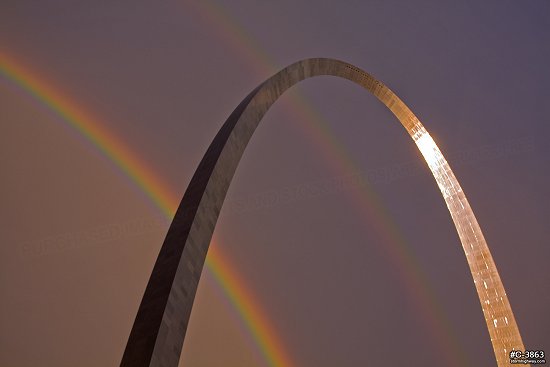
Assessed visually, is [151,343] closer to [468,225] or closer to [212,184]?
[212,184]

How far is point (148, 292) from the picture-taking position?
755cm

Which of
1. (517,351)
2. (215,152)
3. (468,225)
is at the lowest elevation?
(517,351)

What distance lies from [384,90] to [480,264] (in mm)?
8562

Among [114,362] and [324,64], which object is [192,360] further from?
[324,64]

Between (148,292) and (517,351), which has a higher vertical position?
(517,351)

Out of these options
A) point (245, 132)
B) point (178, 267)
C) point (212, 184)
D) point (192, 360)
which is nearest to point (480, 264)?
point (245, 132)

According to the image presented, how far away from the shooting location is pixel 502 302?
19.4 metres

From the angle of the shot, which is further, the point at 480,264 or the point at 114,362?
the point at 114,362

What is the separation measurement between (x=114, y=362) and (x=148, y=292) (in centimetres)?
3681

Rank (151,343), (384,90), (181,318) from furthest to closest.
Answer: (384,90)
(181,318)
(151,343)

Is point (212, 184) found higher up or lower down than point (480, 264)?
lower down

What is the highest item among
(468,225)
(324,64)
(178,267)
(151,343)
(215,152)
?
(324,64)

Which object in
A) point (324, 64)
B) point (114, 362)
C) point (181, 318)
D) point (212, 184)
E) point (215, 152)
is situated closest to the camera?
point (181, 318)

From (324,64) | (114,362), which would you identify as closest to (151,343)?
(324,64)
